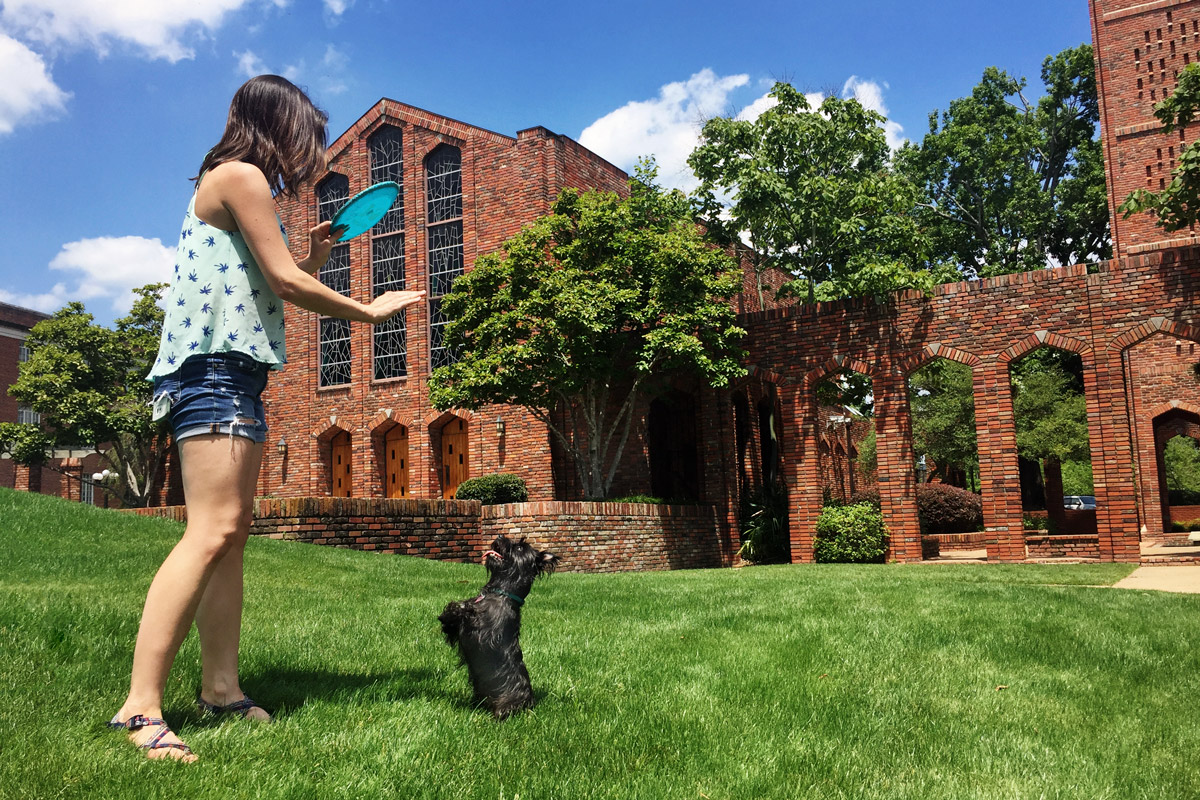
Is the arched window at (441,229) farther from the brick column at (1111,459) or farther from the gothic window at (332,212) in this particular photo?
the brick column at (1111,459)

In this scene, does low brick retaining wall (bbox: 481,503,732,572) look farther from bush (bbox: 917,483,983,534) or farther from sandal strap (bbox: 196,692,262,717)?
sandal strap (bbox: 196,692,262,717)

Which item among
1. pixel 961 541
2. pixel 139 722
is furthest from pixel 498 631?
pixel 961 541

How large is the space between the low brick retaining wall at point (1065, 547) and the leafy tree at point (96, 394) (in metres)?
25.7

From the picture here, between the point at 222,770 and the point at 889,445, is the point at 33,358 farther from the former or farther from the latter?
the point at 222,770

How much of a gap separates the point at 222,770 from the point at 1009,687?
3.77 metres

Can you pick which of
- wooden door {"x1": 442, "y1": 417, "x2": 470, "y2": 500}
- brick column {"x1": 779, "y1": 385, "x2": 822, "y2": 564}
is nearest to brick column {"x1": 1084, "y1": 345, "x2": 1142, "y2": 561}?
brick column {"x1": 779, "y1": 385, "x2": 822, "y2": 564}

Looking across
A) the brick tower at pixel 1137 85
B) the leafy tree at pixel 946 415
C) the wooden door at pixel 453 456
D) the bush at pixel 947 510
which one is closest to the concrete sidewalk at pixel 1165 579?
the bush at pixel 947 510

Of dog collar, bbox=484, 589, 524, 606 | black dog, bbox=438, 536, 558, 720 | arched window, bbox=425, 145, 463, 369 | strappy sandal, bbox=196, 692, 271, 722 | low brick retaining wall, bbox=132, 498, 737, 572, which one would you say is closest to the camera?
strappy sandal, bbox=196, 692, 271, 722

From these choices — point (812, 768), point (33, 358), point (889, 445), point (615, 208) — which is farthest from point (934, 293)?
point (33, 358)

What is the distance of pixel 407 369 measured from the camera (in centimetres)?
2444

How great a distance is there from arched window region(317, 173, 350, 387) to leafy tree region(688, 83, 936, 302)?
1121cm

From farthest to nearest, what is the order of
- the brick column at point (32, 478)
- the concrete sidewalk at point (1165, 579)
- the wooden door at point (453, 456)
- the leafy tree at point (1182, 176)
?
1. the brick column at point (32, 478)
2. the wooden door at point (453, 456)
3. the leafy tree at point (1182, 176)
4. the concrete sidewalk at point (1165, 579)

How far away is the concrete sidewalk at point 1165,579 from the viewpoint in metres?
11.2

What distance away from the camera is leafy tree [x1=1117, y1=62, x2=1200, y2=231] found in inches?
487
